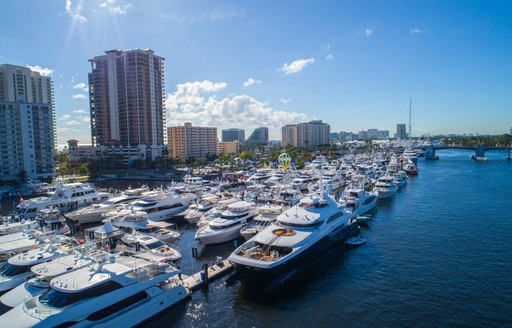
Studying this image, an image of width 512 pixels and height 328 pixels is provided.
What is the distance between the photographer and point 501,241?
110 ft

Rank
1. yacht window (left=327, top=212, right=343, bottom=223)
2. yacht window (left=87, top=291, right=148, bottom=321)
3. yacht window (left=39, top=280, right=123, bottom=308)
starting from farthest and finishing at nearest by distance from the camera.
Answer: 1. yacht window (left=327, top=212, right=343, bottom=223)
2. yacht window (left=87, top=291, right=148, bottom=321)
3. yacht window (left=39, top=280, right=123, bottom=308)

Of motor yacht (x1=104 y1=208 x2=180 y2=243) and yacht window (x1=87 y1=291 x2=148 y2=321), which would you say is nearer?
yacht window (x1=87 y1=291 x2=148 y2=321)

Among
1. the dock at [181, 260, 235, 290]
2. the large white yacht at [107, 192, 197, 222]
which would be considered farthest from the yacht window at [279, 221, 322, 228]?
the large white yacht at [107, 192, 197, 222]

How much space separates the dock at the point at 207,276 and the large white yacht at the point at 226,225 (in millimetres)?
6364

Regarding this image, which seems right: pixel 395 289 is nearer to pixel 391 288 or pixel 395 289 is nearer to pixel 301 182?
pixel 391 288

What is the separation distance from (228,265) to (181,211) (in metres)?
22.4

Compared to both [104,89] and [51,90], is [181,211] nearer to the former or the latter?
[104,89]

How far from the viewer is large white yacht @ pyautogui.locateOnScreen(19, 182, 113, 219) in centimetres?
4584

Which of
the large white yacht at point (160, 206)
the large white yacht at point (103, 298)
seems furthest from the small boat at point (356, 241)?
the large white yacht at point (160, 206)

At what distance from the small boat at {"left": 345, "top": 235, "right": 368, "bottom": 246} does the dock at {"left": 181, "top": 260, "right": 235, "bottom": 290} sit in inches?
528

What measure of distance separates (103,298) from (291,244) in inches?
529

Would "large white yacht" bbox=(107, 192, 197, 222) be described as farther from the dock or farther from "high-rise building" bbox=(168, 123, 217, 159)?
"high-rise building" bbox=(168, 123, 217, 159)

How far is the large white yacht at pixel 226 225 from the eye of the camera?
33.3m

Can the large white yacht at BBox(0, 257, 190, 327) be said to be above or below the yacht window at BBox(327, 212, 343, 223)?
below
